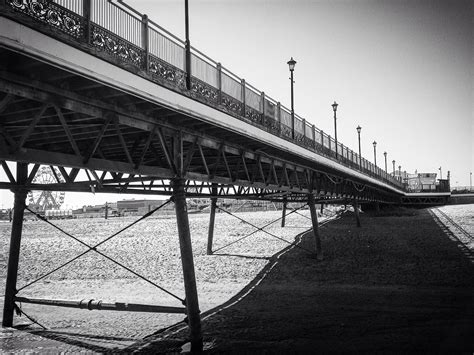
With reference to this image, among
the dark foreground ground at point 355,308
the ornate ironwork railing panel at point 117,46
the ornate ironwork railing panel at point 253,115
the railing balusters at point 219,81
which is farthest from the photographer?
the ornate ironwork railing panel at point 253,115

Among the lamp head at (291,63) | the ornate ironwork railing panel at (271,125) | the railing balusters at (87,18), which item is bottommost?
the ornate ironwork railing panel at (271,125)

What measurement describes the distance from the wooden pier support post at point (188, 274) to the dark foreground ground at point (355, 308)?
408 mm

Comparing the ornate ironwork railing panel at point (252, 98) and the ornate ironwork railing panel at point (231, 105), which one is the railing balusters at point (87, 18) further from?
the ornate ironwork railing panel at point (252, 98)

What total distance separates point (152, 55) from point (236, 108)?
136 inches

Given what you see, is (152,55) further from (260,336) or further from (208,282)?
(208,282)

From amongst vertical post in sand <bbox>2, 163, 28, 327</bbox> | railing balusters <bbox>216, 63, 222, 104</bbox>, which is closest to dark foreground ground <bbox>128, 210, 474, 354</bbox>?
vertical post in sand <bbox>2, 163, 28, 327</bbox>

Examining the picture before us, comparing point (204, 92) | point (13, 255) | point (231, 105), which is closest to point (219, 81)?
point (231, 105)

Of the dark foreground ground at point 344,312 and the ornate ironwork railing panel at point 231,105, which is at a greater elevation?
Answer: the ornate ironwork railing panel at point 231,105

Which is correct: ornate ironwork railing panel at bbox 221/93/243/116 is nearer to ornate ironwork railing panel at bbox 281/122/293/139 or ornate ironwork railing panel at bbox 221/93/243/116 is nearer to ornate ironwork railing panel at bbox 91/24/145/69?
ornate ironwork railing panel at bbox 91/24/145/69

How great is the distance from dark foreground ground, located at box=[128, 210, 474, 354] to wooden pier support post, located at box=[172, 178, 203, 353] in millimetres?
408

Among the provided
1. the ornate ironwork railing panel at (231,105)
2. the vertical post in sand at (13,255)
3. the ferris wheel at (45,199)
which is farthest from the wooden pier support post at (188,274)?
the ferris wheel at (45,199)

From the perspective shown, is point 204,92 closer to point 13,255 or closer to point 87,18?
point 87,18

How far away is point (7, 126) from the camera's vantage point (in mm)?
7703

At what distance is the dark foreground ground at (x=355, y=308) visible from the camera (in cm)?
811
